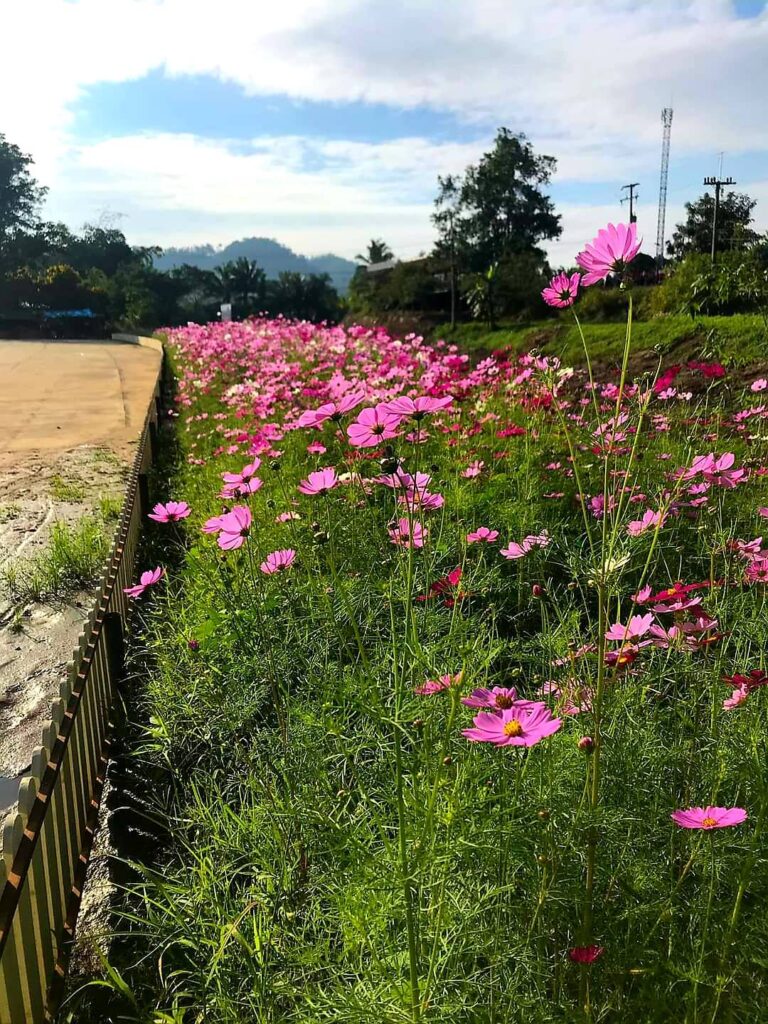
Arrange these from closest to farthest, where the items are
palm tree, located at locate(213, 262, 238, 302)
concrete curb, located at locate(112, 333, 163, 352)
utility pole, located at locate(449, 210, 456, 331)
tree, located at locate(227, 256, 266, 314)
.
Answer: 1. utility pole, located at locate(449, 210, 456, 331)
2. concrete curb, located at locate(112, 333, 163, 352)
3. tree, located at locate(227, 256, 266, 314)
4. palm tree, located at locate(213, 262, 238, 302)

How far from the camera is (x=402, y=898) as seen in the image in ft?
4.29

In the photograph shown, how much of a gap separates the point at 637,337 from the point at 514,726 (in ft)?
39.1

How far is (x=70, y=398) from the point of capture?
492 inches

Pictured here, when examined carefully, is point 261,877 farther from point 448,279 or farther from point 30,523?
point 448,279

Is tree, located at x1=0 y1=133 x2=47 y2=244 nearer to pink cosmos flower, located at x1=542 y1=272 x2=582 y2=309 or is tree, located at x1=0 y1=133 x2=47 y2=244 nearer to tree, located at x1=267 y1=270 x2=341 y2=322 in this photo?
tree, located at x1=267 y1=270 x2=341 y2=322

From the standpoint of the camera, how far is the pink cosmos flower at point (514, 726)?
105 cm

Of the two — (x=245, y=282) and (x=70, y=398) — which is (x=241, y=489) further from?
(x=245, y=282)

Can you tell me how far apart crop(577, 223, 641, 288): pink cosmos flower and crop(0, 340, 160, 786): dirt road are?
232 centimetres

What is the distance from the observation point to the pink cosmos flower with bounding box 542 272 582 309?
146 cm

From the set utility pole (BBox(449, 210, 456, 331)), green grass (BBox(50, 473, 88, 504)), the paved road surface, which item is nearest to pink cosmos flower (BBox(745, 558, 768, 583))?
green grass (BBox(50, 473, 88, 504))

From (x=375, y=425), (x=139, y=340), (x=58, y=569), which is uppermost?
(x=375, y=425)

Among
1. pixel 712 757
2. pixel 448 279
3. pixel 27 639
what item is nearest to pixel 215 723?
pixel 712 757

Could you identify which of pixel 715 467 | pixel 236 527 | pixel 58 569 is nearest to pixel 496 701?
pixel 236 527

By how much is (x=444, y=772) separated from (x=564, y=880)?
0.30 m
